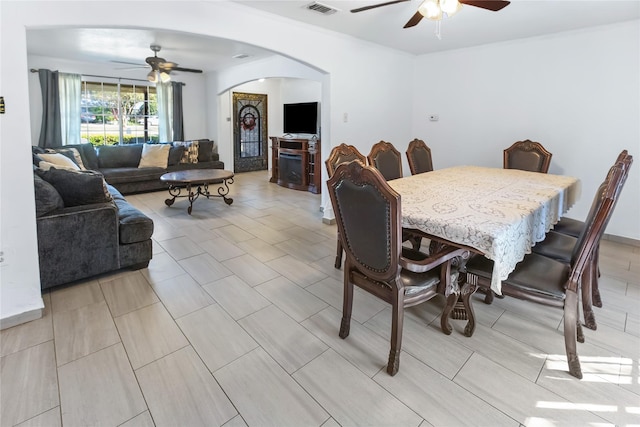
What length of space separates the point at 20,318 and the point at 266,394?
1742mm

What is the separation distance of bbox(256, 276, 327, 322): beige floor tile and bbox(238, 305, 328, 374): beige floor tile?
0.26ft

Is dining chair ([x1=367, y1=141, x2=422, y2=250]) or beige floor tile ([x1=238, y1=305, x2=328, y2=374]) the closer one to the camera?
beige floor tile ([x1=238, y1=305, x2=328, y2=374])

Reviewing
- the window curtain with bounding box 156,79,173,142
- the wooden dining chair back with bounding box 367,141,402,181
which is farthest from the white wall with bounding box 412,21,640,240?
the window curtain with bounding box 156,79,173,142

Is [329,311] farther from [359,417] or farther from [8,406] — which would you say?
[8,406]

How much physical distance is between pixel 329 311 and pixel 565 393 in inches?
53.2

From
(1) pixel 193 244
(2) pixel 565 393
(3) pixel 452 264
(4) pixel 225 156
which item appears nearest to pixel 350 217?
(3) pixel 452 264

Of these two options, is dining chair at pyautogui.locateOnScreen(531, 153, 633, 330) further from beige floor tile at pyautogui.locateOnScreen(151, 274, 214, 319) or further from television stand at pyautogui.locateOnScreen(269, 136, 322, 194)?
television stand at pyautogui.locateOnScreen(269, 136, 322, 194)

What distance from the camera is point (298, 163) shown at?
22.1 feet

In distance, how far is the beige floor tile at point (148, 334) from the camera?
1.97 meters

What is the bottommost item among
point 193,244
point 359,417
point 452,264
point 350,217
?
point 359,417

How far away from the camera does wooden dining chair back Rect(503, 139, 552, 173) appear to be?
381cm

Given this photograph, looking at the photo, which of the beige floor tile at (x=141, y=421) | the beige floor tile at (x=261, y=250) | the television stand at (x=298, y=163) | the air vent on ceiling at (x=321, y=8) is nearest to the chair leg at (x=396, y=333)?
the beige floor tile at (x=141, y=421)

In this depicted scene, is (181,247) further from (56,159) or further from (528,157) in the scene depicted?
(528,157)

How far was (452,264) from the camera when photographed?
6.76 ft
